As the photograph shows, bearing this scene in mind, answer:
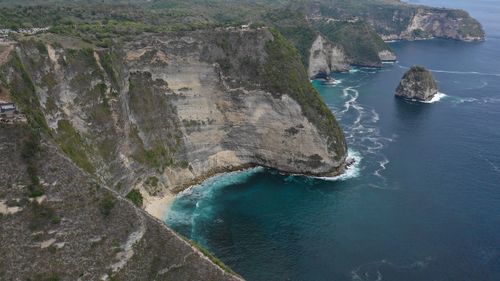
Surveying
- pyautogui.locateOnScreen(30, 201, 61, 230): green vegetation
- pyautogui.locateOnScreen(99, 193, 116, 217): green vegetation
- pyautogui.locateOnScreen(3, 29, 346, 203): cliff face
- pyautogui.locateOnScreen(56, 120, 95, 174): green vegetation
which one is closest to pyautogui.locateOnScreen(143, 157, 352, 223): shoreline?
pyautogui.locateOnScreen(3, 29, 346, 203): cliff face

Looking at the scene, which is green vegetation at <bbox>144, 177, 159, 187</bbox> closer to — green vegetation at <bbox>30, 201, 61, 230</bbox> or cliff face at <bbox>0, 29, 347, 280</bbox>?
cliff face at <bbox>0, 29, 347, 280</bbox>

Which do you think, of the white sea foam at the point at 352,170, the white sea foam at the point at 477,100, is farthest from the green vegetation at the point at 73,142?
the white sea foam at the point at 477,100

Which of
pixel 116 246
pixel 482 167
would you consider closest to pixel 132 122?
pixel 116 246

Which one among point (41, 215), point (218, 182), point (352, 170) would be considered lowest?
point (218, 182)

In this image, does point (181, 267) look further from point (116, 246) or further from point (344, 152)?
point (344, 152)

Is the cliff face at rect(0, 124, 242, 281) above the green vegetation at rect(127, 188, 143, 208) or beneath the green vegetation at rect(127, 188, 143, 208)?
above

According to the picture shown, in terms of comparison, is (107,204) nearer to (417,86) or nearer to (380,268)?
(380,268)

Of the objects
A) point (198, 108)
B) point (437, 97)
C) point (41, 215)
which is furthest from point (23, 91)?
point (437, 97)
